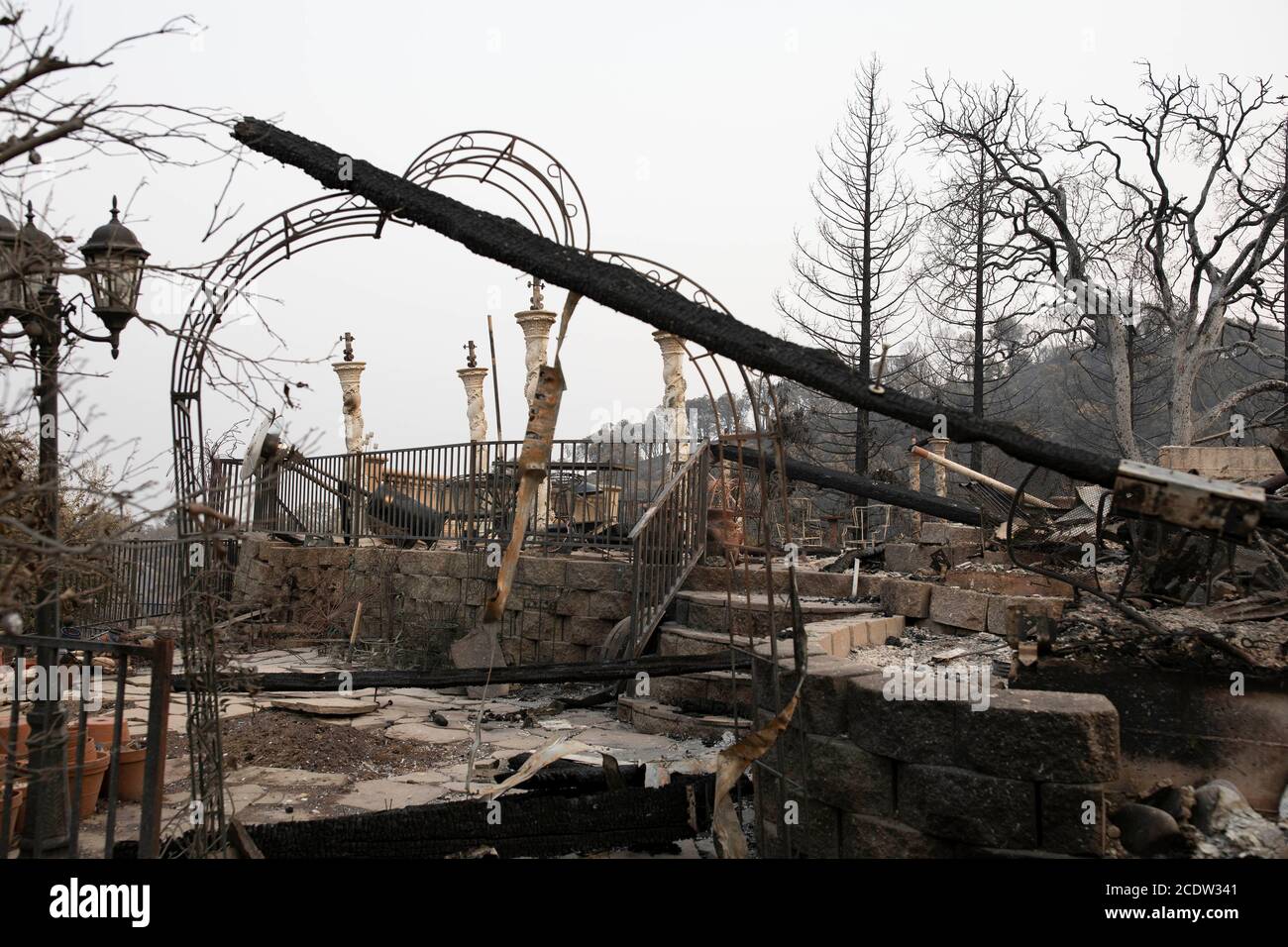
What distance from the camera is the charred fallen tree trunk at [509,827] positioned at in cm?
535

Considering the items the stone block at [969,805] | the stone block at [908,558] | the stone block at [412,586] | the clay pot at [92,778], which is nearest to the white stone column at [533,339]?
the stone block at [412,586]

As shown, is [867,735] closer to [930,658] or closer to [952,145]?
[930,658]

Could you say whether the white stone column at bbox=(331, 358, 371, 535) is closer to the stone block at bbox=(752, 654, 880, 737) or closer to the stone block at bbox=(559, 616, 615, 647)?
the stone block at bbox=(559, 616, 615, 647)

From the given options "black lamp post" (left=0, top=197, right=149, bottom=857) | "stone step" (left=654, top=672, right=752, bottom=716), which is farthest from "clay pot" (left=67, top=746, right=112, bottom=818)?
"stone step" (left=654, top=672, right=752, bottom=716)

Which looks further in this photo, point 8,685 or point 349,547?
point 349,547

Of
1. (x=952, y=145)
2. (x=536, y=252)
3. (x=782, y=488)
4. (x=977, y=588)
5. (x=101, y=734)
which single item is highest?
(x=952, y=145)

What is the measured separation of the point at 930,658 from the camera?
688 centimetres

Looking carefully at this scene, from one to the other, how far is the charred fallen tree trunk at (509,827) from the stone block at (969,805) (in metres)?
1.47

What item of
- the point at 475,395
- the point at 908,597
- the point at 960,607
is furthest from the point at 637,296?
the point at 475,395

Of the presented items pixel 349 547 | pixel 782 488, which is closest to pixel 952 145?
pixel 349 547

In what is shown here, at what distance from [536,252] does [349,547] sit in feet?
35.0

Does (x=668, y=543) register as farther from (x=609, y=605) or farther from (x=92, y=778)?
(x=92, y=778)

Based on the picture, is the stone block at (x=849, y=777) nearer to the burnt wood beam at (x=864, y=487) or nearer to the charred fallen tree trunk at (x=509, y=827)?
the charred fallen tree trunk at (x=509, y=827)
